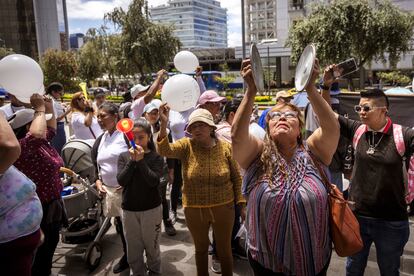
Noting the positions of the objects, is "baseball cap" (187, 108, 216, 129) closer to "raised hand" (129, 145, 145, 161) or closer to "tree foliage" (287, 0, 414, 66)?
"raised hand" (129, 145, 145, 161)

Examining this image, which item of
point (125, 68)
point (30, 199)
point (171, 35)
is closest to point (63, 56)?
point (125, 68)

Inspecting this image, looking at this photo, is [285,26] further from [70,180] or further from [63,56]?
[70,180]

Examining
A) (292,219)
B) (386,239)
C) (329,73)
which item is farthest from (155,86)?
(386,239)

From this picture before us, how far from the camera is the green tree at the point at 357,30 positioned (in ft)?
70.7

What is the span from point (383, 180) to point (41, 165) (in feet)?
9.57

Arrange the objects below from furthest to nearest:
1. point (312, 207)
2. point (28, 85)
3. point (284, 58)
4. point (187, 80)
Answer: point (284, 58), point (187, 80), point (28, 85), point (312, 207)

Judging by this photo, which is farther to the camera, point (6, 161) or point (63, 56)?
point (63, 56)

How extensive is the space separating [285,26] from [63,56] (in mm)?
31255

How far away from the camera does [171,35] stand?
94.7 ft

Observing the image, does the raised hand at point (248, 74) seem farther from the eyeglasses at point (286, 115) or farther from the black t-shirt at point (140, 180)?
the black t-shirt at point (140, 180)

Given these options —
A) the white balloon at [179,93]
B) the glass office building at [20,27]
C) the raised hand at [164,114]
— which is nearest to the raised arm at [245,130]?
the raised hand at [164,114]

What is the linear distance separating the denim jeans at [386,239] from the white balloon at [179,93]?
2341 millimetres

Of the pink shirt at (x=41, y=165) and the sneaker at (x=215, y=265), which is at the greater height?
the pink shirt at (x=41, y=165)

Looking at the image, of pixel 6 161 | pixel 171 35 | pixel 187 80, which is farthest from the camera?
pixel 171 35
